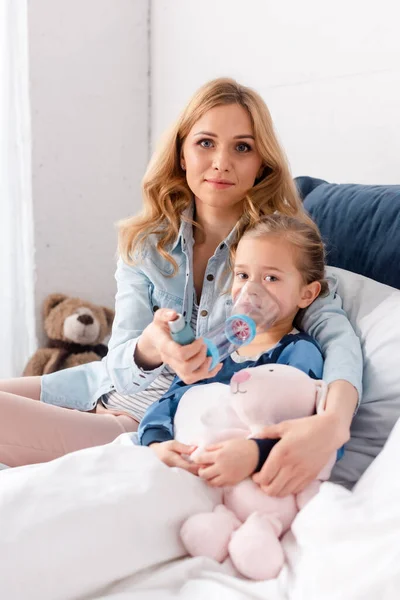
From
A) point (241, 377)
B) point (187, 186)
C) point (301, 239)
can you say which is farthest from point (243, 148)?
point (241, 377)

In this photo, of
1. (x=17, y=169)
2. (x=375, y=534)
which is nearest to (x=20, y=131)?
(x=17, y=169)

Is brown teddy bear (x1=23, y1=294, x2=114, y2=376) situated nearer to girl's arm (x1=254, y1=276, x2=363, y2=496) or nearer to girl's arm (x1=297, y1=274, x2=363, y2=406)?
girl's arm (x1=297, y1=274, x2=363, y2=406)

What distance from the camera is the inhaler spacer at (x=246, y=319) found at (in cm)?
114

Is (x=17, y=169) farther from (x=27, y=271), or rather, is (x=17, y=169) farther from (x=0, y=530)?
(x=0, y=530)

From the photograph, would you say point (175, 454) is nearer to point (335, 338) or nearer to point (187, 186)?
point (335, 338)

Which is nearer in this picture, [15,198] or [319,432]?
[319,432]

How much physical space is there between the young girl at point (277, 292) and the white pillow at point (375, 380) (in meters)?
0.08

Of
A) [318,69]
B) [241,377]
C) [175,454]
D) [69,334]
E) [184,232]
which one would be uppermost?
[318,69]

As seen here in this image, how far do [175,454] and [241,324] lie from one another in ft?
0.74

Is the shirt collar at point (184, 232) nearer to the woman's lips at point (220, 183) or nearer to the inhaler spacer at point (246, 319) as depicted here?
the woman's lips at point (220, 183)

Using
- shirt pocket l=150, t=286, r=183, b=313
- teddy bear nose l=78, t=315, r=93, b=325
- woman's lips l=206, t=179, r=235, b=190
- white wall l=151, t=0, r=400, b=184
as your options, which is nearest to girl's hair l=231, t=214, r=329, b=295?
Answer: woman's lips l=206, t=179, r=235, b=190

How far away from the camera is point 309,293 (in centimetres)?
129

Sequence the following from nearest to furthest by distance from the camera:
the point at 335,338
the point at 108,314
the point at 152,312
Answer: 1. the point at 335,338
2. the point at 152,312
3. the point at 108,314

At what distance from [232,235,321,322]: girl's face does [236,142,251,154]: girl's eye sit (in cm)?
26
